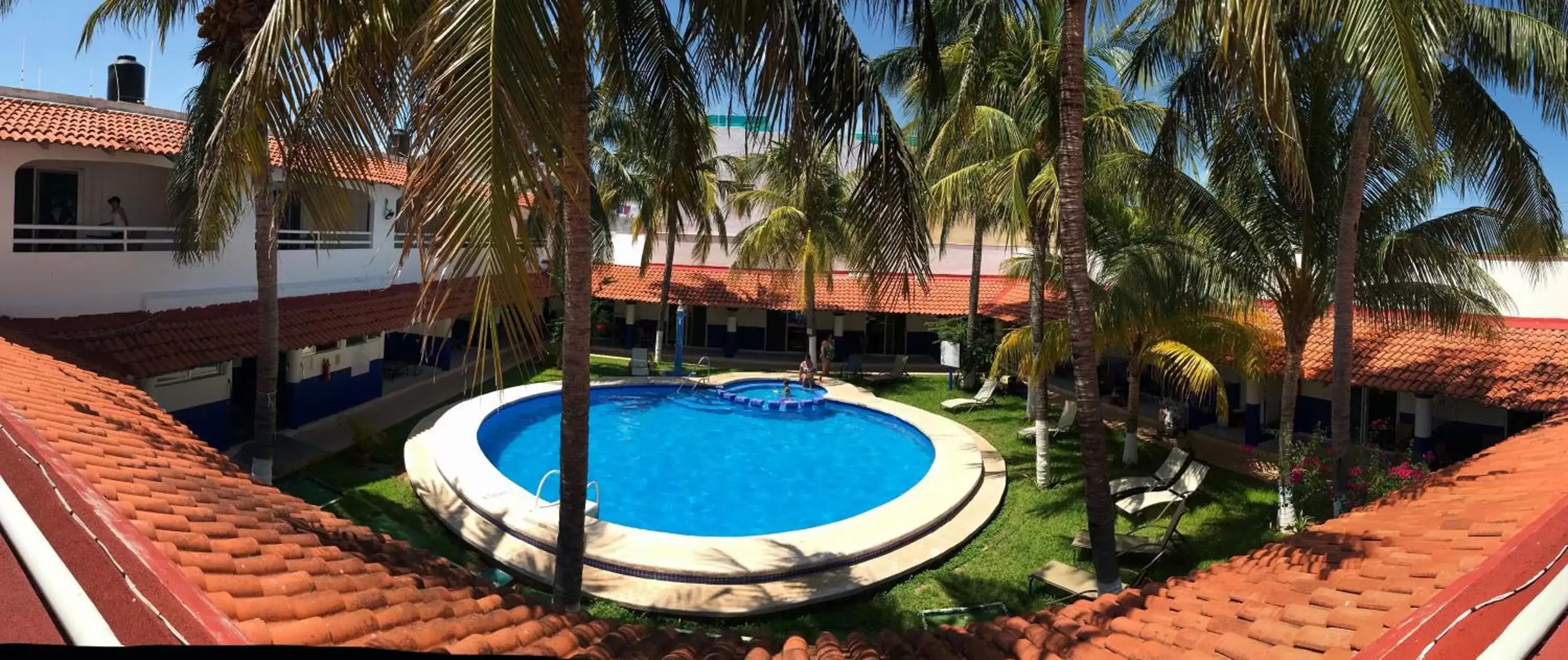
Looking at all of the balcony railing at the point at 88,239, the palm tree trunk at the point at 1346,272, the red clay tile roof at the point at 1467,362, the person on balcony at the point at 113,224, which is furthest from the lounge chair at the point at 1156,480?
the person on balcony at the point at 113,224

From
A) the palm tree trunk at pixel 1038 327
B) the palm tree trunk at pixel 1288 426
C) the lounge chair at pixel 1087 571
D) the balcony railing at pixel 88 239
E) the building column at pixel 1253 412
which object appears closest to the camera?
the lounge chair at pixel 1087 571

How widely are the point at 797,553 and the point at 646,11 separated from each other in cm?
779

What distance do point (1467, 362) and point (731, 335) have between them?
74.9 ft

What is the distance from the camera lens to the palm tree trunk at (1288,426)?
13305mm

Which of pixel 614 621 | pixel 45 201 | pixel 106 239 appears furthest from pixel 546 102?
pixel 45 201

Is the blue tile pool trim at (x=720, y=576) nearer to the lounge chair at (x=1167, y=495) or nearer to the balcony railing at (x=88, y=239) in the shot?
the lounge chair at (x=1167, y=495)

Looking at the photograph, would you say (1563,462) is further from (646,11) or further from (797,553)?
(646,11)

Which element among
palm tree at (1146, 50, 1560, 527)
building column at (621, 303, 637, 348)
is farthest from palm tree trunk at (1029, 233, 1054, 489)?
building column at (621, 303, 637, 348)

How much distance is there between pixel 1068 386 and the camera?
86.4 ft

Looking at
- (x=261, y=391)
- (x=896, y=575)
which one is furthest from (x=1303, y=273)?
(x=261, y=391)

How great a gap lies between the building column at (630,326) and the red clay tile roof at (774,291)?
0.94 m

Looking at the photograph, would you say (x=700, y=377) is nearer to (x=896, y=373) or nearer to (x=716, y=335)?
(x=716, y=335)

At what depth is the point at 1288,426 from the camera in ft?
43.8

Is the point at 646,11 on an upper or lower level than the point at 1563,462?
upper
